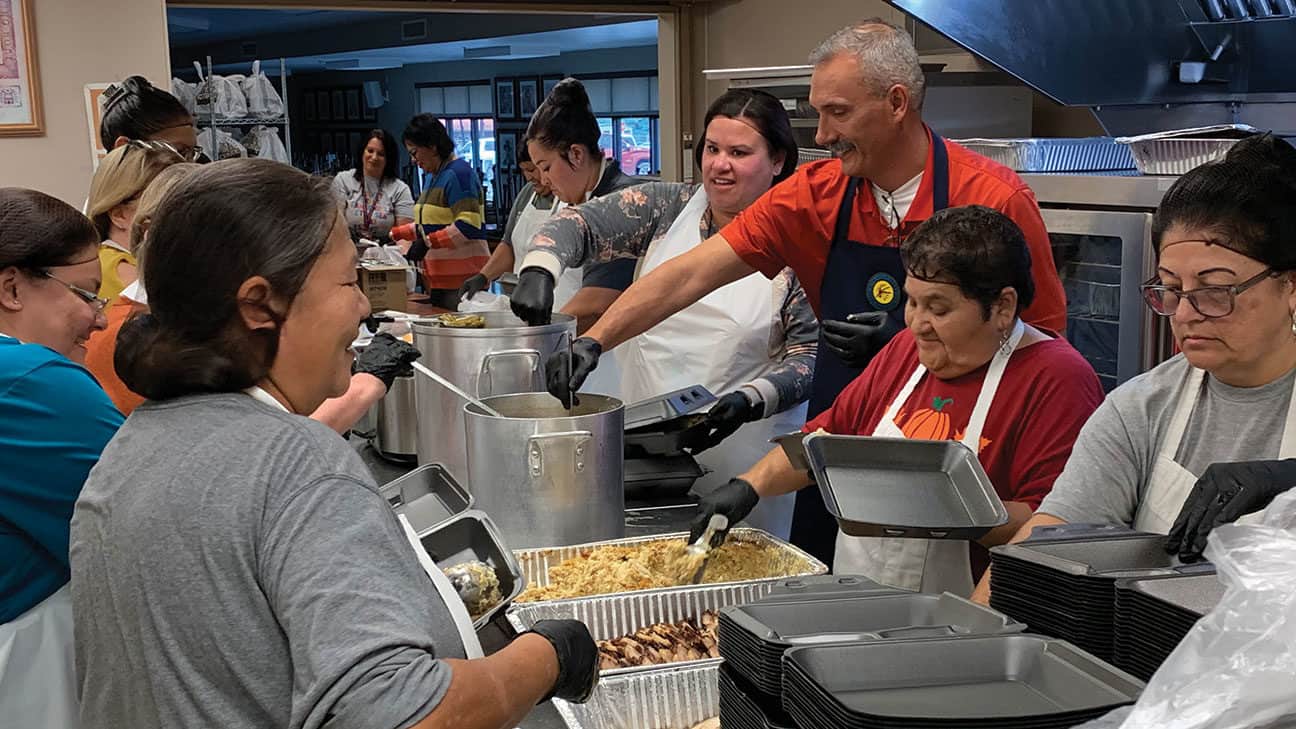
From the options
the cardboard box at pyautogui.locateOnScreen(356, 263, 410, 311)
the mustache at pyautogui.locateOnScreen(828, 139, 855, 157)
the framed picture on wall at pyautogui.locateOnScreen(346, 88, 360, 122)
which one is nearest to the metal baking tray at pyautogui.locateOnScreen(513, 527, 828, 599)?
the mustache at pyautogui.locateOnScreen(828, 139, 855, 157)

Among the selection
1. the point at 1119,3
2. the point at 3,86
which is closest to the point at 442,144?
the point at 3,86

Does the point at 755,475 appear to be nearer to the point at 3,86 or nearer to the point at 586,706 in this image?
the point at 586,706

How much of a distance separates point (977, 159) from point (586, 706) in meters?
1.42

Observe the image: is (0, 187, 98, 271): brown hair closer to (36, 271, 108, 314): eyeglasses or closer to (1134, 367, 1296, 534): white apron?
(36, 271, 108, 314): eyeglasses

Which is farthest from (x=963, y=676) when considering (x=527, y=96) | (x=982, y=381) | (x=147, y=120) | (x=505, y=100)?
(x=505, y=100)

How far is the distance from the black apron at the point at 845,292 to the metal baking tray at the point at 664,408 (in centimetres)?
26

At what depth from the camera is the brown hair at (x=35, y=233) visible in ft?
6.18

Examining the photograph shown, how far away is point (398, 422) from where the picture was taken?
3102 millimetres

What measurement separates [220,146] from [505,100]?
18.3 feet

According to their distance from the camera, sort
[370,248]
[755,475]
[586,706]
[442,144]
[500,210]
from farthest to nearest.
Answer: [500,210] → [442,144] → [370,248] → [755,475] → [586,706]

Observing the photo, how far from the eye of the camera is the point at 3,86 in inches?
197

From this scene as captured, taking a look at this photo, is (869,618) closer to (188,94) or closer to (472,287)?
(472,287)

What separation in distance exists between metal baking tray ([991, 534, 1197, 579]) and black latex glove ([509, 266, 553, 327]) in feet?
5.43

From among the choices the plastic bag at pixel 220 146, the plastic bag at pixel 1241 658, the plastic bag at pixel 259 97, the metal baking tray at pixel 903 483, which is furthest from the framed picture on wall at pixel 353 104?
the plastic bag at pixel 1241 658
